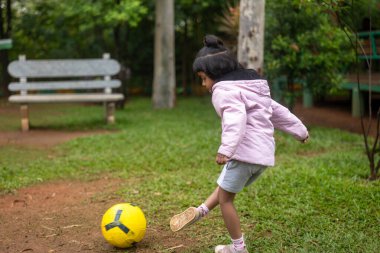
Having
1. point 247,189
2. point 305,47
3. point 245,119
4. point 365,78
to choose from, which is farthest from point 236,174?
point 365,78

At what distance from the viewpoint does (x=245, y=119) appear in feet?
10.7

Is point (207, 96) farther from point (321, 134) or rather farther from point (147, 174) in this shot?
point (147, 174)

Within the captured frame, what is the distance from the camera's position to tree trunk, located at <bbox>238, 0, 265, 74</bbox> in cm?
834

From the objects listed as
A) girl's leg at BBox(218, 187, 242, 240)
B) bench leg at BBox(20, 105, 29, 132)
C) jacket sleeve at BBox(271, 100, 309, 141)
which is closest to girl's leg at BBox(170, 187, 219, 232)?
girl's leg at BBox(218, 187, 242, 240)

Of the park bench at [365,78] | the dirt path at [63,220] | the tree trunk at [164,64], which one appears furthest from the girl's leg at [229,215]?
the tree trunk at [164,64]

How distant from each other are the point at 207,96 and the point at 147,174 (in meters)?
13.1

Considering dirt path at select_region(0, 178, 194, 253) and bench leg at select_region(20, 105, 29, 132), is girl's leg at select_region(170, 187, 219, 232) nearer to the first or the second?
dirt path at select_region(0, 178, 194, 253)

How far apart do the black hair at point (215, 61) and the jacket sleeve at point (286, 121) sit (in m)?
0.44

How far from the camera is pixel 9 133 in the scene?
10.2 metres

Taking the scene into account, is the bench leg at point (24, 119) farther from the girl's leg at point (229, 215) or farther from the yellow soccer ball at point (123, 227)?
the girl's leg at point (229, 215)

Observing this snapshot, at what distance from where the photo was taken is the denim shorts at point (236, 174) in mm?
3430

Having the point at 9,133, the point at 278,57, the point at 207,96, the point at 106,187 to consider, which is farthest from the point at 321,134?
the point at 207,96

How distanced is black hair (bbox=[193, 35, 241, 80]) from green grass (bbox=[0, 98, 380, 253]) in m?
1.30

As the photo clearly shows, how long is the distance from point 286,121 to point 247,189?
1.90 m
